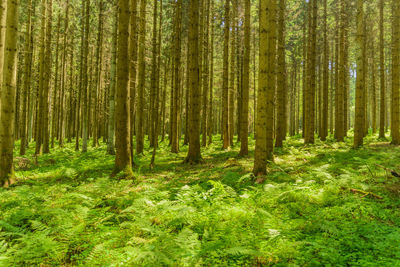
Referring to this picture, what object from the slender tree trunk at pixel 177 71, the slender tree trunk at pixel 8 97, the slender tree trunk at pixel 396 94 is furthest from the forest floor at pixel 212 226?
the slender tree trunk at pixel 396 94

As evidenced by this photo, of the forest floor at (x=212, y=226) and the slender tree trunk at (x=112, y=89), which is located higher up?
the slender tree trunk at (x=112, y=89)

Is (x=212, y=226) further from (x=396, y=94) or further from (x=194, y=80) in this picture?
(x=396, y=94)

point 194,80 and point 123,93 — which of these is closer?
point 123,93

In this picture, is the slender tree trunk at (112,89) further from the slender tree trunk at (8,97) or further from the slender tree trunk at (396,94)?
the slender tree trunk at (396,94)

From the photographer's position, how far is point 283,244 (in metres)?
3.48

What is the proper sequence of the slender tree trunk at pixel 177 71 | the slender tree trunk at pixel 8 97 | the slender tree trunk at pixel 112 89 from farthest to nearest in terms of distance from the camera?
the slender tree trunk at pixel 112 89
the slender tree trunk at pixel 177 71
the slender tree trunk at pixel 8 97

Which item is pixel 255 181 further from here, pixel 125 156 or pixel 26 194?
pixel 26 194

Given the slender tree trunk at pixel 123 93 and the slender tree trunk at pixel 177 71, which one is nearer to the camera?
the slender tree trunk at pixel 123 93

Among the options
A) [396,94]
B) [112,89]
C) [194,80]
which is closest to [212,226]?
[194,80]

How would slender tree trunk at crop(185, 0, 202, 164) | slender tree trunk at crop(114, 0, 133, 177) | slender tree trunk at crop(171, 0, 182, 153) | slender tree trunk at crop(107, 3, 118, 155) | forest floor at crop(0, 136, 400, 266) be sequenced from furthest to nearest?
slender tree trunk at crop(107, 3, 118, 155)
slender tree trunk at crop(171, 0, 182, 153)
slender tree trunk at crop(185, 0, 202, 164)
slender tree trunk at crop(114, 0, 133, 177)
forest floor at crop(0, 136, 400, 266)

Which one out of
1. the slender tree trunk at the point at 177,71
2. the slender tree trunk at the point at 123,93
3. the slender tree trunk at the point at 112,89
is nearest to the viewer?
the slender tree trunk at the point at 123,93

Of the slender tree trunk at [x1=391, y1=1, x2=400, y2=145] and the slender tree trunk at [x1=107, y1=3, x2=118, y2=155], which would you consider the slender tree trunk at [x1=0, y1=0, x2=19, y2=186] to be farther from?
the slender tree trunk at [x1=391, y1=1, x2=400, y2=145]

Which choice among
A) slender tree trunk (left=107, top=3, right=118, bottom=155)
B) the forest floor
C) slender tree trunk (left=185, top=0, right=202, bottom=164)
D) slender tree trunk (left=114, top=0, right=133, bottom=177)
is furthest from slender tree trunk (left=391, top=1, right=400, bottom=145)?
slender tree trunk (left=107, top=3, right=118, bottom=155)

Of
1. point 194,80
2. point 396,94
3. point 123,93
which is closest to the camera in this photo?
point 123,93
